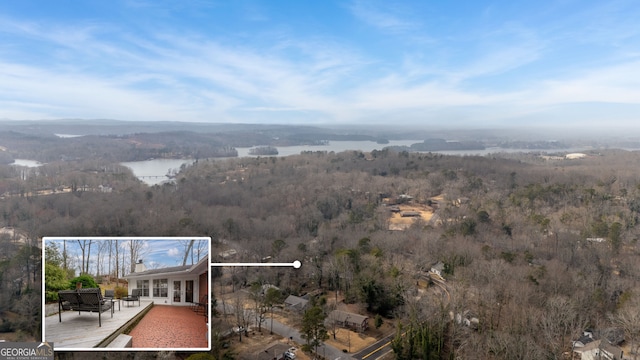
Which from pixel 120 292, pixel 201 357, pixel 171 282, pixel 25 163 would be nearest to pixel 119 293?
pixel 120 292

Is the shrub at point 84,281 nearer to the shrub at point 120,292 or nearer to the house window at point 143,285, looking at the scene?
the shrub at point 120,292

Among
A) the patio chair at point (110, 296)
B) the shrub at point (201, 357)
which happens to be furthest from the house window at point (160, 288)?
the shrub at point (201, 357)

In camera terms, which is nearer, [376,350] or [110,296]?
[110,296]

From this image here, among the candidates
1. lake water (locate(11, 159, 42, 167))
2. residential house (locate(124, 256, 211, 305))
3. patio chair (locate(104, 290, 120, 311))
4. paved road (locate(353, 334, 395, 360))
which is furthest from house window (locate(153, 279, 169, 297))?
lake water (locate(11, 159, 42, 167))

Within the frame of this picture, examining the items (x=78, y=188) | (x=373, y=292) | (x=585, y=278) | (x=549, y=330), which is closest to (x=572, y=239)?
(x=585, y=278)

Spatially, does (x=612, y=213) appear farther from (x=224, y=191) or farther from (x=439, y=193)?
(x=224, y=191)

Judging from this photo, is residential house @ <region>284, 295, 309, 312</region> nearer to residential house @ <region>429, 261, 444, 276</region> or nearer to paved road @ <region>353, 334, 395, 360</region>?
paved road @ <region>353, 334, 395, 360</region>

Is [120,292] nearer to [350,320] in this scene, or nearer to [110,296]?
[110,296]
